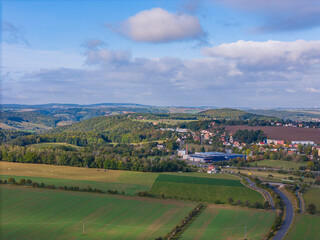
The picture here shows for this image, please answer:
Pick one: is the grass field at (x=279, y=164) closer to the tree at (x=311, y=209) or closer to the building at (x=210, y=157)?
the building at (x=210, y=157)

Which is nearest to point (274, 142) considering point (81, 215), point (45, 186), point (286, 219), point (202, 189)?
point (202, 189)

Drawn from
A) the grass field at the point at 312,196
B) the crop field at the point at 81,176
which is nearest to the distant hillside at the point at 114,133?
the crop field at the point at 81,176

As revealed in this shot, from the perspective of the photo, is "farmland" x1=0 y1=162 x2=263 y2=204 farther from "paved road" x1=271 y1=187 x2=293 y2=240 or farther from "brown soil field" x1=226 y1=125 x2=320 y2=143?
"brown soil field" x1=226 y1=125 x2=320 y2=143

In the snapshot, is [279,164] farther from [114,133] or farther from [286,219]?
[114,133]

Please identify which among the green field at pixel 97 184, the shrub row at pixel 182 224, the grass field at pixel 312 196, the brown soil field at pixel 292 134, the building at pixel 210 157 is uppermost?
the brown soil field at pixel 292 134

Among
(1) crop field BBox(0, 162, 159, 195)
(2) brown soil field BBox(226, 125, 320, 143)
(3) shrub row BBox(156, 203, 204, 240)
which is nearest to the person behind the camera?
(3) shrub row BBox(156, 203, 204, 240)

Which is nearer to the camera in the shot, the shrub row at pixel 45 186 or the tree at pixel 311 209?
the tree at pixel 311 209

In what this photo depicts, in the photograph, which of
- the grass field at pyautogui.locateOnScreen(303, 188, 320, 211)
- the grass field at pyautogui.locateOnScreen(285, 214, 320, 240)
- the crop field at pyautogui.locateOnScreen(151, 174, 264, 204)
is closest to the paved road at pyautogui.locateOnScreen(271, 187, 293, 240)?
the grass field at pyautogui.locateOnScreen(285, 214, 320, 240)
